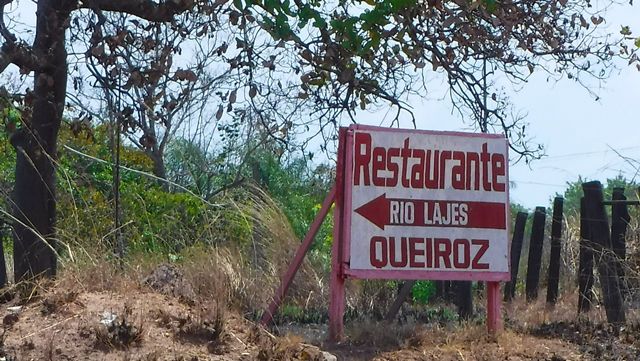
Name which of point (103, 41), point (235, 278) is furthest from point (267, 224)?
point (103, 41)

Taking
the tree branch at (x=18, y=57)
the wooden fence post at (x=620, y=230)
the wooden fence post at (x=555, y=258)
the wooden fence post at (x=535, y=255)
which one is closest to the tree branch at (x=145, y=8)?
the tree branch at (x=18, y=57)

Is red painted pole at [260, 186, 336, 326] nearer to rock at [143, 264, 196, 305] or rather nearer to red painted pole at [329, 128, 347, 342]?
red painted pole at [329, 128, 347, 342]

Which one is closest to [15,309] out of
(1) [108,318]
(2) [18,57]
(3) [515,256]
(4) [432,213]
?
(1) [108,318]

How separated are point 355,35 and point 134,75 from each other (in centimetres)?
159

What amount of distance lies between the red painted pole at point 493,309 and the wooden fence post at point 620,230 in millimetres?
1534

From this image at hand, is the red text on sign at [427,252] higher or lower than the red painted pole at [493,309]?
higher

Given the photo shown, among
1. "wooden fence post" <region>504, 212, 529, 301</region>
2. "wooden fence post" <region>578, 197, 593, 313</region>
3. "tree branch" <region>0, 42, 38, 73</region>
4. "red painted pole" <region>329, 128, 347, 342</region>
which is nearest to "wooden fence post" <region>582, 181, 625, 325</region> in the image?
"wooden fence post" <region>578, 197, 593, 313</region>

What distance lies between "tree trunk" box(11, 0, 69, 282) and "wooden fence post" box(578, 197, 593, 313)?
493 centimetres

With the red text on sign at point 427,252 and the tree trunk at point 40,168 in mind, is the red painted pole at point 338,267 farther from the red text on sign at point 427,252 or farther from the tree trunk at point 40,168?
the tree trunk at point 40,168

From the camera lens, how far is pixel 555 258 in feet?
39.0

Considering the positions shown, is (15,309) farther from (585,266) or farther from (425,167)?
(585,266)

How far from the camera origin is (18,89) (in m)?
11.8

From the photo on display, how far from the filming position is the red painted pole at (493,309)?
8.46 m

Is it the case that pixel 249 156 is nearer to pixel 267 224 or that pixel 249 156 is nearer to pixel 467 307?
pixel 267 224
